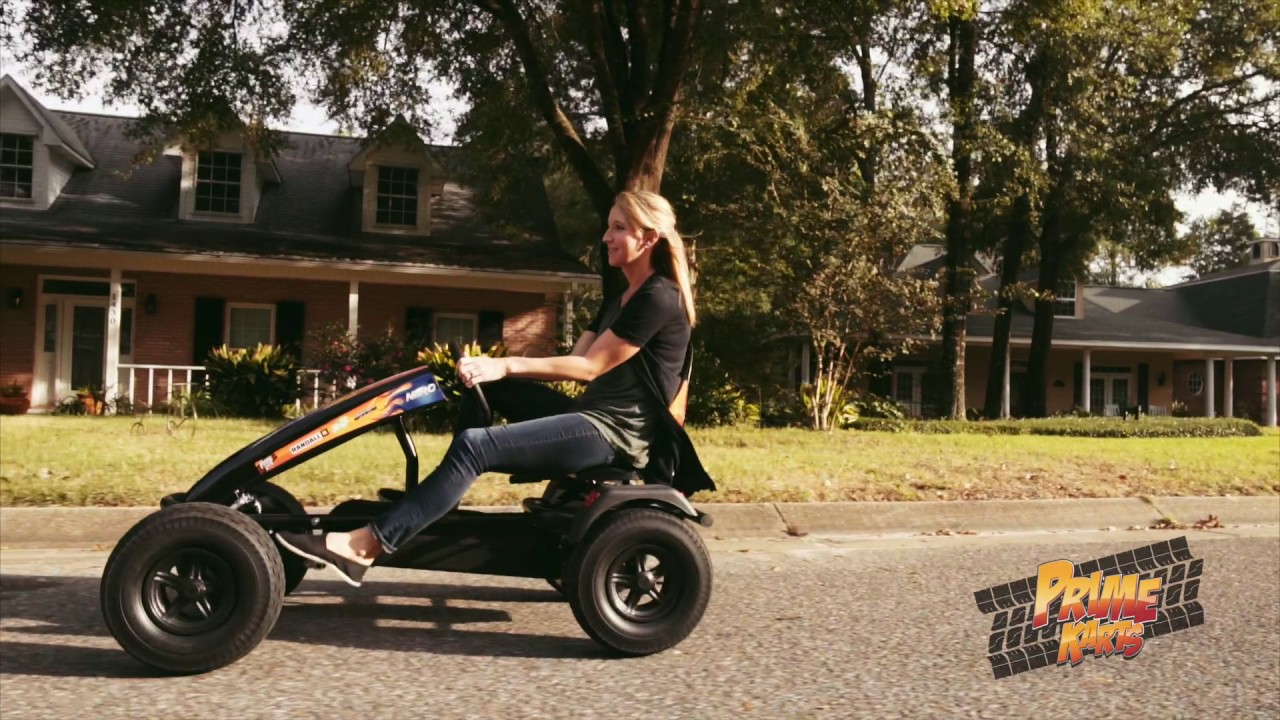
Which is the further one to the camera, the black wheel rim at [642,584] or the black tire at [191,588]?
the black wheel rim at [642,584]

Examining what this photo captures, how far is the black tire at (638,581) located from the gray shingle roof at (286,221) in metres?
17.0

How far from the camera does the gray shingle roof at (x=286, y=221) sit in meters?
19.5

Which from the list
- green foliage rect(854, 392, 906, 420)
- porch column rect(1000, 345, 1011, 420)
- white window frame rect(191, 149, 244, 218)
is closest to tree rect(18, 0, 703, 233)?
white window frame rect(191, 149, 244, 218)

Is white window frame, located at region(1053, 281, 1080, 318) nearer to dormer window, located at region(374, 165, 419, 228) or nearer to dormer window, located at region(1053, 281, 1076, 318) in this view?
dormer window, located at region(1053, 281, 1076, 318)

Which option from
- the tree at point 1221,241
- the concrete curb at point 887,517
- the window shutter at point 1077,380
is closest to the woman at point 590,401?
the concrete curb at point 887,517

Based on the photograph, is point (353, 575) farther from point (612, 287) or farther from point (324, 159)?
point (324, 159)

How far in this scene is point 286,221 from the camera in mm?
21953

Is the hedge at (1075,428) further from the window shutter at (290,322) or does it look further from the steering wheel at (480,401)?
the steering wheel at (480,401)

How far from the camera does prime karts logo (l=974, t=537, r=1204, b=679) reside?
12.4ft

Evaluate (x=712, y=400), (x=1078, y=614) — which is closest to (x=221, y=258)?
(x=712, y=400)

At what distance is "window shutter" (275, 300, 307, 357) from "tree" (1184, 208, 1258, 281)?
6008 cm

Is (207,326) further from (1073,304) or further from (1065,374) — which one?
(1073,304)

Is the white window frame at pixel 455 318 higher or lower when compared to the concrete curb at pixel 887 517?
higher

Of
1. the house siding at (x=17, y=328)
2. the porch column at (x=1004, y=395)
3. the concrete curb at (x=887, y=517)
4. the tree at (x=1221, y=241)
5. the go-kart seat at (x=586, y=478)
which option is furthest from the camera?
the tree at (x=1221, y=241)
